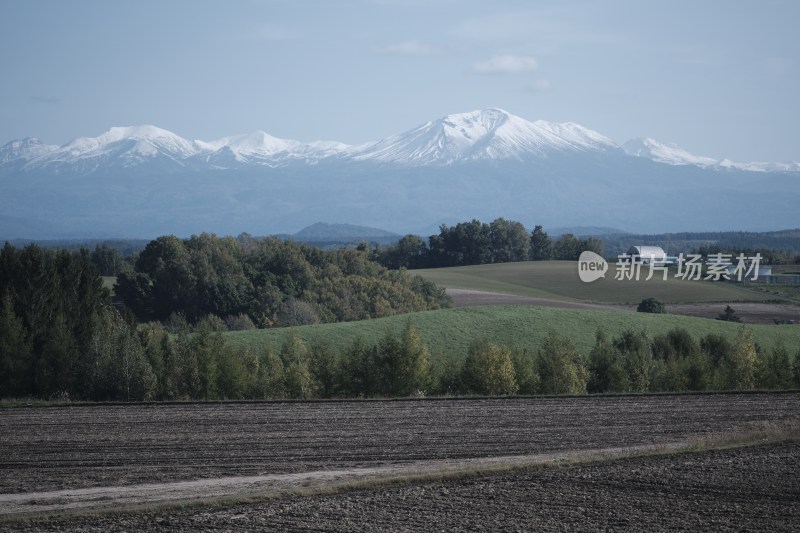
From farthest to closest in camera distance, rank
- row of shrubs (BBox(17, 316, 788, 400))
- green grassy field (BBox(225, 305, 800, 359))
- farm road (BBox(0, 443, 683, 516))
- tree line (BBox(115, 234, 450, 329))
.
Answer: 1. tree line (BBox(115, 234, 450, 329))
2. green grassy field (BBox(225, 305, 800, 359))
3. row of shrubs (BBox(17, 316, 788, 400))
4. farm road (BBox(0, 443, 683, 516))

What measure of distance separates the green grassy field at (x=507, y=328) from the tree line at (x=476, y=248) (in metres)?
67.7

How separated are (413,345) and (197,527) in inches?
1140

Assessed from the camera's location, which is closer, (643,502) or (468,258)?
(643,502)

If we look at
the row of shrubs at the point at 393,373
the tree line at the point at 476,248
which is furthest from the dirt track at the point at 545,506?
the tree line at the point at 476,248

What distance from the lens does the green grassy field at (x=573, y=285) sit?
93250 mm

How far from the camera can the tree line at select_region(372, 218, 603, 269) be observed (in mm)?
145500

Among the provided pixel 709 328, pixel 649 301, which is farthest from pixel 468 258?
pixel 709 328

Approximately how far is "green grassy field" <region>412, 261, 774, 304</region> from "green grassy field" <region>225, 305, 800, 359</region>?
63.2 ft

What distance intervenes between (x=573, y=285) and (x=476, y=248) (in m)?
43.0

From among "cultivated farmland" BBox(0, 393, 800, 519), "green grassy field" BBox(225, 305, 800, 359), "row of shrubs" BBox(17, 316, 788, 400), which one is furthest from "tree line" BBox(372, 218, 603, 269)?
"cultivated farmland" BBox(0, 393, 800, 519)

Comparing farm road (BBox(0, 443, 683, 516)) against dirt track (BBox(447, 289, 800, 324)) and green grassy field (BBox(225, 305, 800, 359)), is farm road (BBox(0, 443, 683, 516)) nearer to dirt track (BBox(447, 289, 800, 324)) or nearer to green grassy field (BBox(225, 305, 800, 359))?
green grassy field (BBox(225, 305, 800, 359))

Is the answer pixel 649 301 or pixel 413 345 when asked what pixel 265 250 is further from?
pixel 413 345

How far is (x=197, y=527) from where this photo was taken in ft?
64.0

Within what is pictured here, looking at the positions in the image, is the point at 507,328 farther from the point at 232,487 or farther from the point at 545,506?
the point at 545,506
